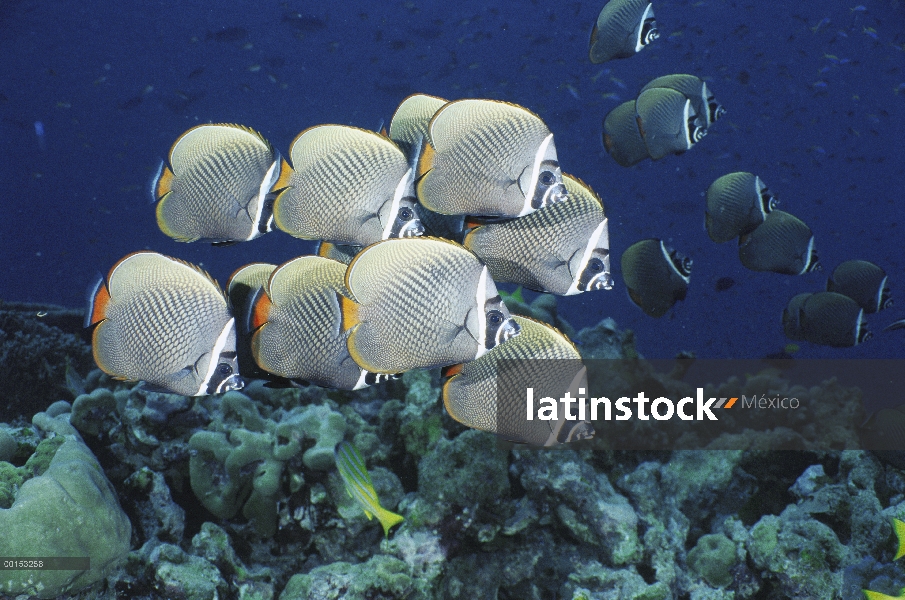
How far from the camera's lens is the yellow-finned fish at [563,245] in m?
1.84

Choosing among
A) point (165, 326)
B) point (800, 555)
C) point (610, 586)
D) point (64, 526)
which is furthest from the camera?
point (800, 555)

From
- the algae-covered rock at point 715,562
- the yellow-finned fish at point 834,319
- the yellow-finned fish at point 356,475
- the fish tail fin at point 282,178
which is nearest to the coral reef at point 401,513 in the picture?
the algae-covered rock at point 715,562

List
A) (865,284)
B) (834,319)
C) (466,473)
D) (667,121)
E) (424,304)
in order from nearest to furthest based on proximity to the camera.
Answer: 1. (424,304)
2. (466,473)
3. (667,121)
4. (834,319)
5. (865,284)

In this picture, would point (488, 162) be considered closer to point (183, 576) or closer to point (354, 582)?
point (354, 582)

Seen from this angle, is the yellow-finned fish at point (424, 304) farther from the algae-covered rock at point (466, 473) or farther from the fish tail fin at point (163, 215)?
the algae-covered rock at point (466, 473)

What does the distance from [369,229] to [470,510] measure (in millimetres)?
2132

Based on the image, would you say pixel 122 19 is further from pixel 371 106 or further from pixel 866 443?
pixel 866 443

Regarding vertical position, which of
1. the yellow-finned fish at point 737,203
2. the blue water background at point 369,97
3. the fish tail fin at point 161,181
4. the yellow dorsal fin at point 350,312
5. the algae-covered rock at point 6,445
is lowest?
the blue water background at point 369,97

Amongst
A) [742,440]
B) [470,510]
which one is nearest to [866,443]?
[742,440]

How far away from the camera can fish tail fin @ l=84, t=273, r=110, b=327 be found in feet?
5.73

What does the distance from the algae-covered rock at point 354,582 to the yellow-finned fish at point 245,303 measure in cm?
146

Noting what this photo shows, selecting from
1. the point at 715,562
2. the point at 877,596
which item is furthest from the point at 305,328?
the point at 877,596

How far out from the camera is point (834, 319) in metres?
5.59

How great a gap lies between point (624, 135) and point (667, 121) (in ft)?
1.28
